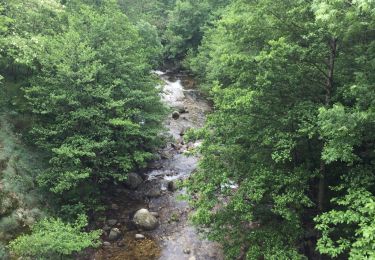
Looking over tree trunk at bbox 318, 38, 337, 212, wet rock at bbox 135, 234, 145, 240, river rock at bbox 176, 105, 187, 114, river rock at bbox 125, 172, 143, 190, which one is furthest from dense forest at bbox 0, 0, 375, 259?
river rock at bbox 176, 105, 187, 114

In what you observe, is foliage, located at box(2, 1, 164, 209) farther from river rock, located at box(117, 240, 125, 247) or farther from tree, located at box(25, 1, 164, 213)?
river rock, located at box(117, 240, 125, 247)

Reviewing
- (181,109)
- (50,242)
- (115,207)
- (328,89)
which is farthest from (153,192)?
(181,109)

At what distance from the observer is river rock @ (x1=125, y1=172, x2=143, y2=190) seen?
24.4 m

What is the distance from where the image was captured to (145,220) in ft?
68.4

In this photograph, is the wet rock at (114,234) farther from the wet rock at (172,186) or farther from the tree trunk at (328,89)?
the tree trunk at (328,89)

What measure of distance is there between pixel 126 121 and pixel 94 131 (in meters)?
1.94

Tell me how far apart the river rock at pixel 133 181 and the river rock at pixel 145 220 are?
10.9 feet

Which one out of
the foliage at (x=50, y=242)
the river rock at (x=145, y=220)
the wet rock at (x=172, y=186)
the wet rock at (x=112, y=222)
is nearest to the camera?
the foliage at (x=50, y=242)

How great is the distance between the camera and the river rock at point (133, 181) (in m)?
24.4

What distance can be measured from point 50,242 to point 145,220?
7.26 meters

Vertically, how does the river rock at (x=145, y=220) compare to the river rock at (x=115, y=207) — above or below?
above

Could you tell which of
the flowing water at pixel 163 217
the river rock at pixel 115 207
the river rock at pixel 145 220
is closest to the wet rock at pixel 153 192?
the flowing water at pixel 163 217

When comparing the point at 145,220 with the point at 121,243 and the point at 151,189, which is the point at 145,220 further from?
the point at 151,189

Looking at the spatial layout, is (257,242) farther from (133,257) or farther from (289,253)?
(133,257)
